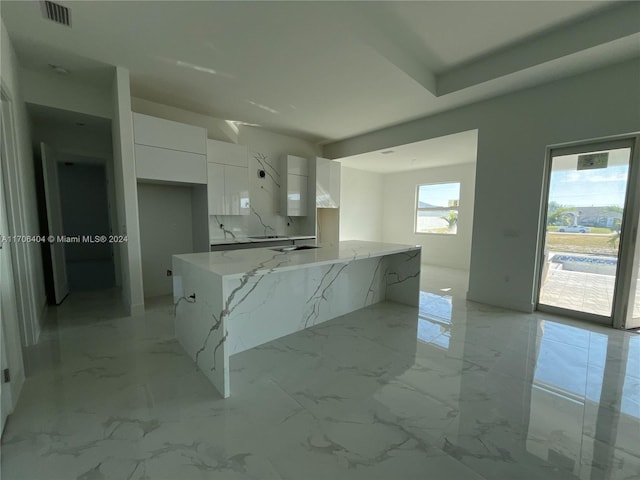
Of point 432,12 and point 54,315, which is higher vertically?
point 432,12

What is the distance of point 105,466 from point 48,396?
0.87 metres

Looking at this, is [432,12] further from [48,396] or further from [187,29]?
[48,396]

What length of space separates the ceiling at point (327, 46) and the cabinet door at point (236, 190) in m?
0.99

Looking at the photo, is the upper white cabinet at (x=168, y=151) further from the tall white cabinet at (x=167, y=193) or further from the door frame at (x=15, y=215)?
the door frame at (x=15, y=215)

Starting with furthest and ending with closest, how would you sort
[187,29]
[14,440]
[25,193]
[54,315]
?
[54,315] → [25,193] → [187,29] → [14,440]

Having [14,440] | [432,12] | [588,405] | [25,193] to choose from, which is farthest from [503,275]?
[25,193]

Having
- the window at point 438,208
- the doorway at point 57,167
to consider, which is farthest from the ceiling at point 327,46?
the window at point 438,208

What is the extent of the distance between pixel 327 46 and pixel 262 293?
2275 mm

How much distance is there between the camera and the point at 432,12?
221 cm

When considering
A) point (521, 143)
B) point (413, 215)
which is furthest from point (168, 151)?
point (413, 215)

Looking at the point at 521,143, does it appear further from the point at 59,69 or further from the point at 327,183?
the point at 59,69

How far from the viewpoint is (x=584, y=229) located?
10.1 feet

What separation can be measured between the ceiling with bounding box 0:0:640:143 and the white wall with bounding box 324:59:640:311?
20cm

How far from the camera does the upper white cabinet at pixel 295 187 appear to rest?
4.83 meters
